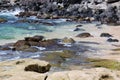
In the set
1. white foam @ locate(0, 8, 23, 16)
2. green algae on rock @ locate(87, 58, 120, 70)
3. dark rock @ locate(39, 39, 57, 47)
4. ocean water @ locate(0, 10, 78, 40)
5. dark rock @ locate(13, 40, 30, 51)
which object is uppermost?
green algae on rock @ locate(87, 58, 120, 70)

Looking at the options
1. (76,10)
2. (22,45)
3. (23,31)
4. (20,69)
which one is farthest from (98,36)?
(76,10)

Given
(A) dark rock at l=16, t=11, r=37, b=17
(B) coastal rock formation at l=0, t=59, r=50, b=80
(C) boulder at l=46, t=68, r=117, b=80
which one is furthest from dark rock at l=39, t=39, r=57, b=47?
(A) dark rock at l=16, t=11, r=37, b=17

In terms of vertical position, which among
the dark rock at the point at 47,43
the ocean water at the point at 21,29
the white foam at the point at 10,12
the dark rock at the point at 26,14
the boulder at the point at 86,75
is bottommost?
the white foam at the point at 10,12

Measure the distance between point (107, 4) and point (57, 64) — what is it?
121 ft

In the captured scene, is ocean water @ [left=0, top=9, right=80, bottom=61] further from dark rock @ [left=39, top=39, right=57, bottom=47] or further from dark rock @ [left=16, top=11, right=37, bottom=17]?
dark rock @ [left=39, top=39, right=57, bottom=47]

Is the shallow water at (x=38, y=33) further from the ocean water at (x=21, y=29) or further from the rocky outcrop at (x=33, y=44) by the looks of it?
the rocky outcrop at (x=33, y=44)

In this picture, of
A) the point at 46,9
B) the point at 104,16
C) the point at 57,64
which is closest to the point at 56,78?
the point at 57,64

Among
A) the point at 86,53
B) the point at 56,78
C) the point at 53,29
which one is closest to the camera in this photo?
the point at 56,78

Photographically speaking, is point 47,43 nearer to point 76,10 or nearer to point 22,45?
point 22,45

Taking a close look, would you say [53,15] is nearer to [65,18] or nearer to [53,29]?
[65,18]

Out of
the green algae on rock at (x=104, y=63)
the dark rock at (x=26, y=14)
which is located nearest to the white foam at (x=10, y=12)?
the dark rock at (x=26, y=14)

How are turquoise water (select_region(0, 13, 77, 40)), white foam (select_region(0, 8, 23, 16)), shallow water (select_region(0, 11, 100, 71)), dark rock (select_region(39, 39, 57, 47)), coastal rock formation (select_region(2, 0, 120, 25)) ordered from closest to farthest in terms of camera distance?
1. shallow water (select_region(0, 11, 100, 71))
2. dark rock (select_region(39, 39, 57, 47))
3. turquoise water (select_region(0, 13, 77, 40))
4. coastal rock formation (select_region(2, 0, 120, 25))
5. white foam (select_region(0, 8, 23, 16))

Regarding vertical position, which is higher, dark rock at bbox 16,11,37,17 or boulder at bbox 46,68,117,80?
boulder at bbox 46,68,117,80

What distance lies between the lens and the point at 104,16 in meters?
53.9
